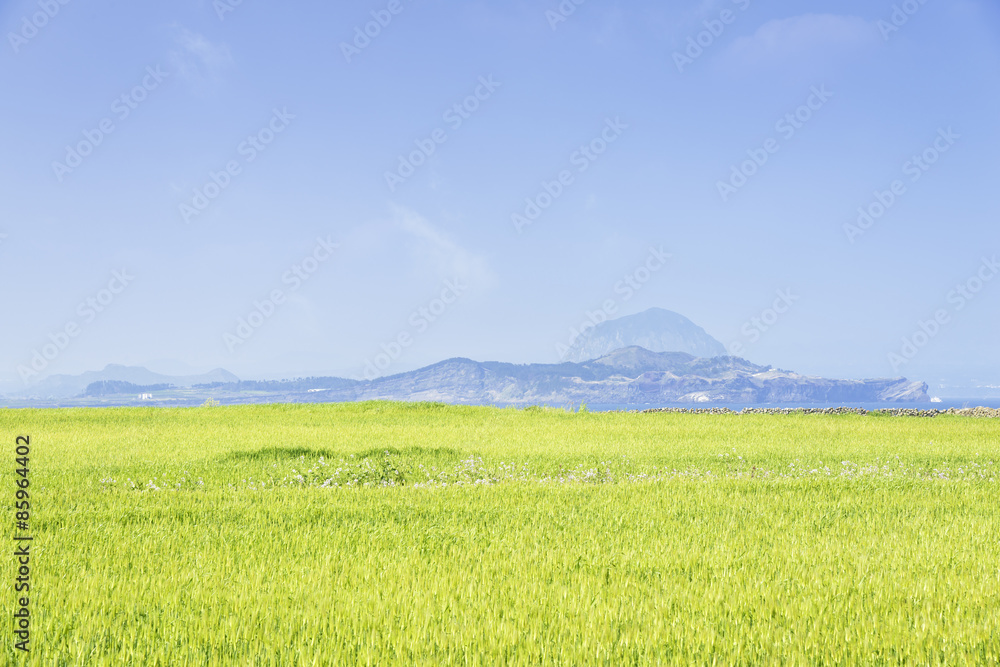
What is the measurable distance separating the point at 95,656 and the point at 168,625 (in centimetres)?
61

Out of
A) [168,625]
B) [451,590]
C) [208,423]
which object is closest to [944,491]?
[451,590]

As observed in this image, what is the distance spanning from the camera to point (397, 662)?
455 cm

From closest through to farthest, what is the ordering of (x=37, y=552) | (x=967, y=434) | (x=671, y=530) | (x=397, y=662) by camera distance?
(x=397, y=662) → (x=37, y=552) → (x=671, y=530) → (x=967, y=434)

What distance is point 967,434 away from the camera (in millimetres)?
23562

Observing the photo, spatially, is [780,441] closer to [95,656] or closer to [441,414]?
[441,414]

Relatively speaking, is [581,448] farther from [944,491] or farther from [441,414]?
[441,414]

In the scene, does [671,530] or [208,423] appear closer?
[671,530]

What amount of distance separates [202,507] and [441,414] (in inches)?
794

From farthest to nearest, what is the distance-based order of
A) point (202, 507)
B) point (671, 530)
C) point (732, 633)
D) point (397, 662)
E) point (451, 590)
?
point (202, 507), point (671, 530), point (451, 590), point (732, 633), point (397, 662)

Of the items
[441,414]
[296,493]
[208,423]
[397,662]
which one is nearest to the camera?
[397,662]

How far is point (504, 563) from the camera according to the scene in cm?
704

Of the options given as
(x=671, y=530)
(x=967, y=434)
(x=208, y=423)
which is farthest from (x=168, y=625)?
(x=967, y=434)

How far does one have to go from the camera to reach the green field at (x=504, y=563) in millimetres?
4895

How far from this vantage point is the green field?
4895 millimetres
